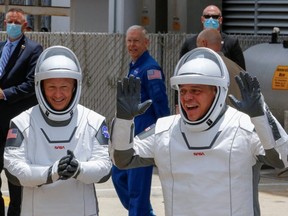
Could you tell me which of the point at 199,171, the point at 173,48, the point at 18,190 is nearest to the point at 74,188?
the point at 199,171

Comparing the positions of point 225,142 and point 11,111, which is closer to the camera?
point 225,142

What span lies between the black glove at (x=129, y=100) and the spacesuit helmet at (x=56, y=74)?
1.70 feet

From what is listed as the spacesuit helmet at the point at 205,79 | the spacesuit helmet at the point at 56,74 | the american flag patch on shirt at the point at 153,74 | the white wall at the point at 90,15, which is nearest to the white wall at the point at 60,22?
the white wall at the point at 90,15

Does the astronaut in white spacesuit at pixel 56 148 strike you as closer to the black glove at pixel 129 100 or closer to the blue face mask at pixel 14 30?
the black glove at pixel 129 100

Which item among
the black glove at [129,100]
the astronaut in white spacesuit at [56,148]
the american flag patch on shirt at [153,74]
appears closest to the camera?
the black glove at [129,100]

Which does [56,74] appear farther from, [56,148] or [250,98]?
[250,98]

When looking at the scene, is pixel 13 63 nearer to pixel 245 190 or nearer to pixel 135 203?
pixel 135 203

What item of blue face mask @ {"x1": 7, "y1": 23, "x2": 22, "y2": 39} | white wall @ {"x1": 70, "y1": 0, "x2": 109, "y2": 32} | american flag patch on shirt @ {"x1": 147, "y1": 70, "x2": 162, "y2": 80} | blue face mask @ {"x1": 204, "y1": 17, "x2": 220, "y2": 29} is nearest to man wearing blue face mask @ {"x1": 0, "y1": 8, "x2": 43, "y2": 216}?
blue face mask @ {"x1": 7, "y1": 23, "x2": 22, "y2": 39}

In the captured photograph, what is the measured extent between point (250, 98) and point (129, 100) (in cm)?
56

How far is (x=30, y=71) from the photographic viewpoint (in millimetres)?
7477

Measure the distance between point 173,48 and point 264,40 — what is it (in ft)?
4.20

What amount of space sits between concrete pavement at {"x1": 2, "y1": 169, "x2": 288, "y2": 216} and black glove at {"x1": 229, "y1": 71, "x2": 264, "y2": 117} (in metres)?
4.39

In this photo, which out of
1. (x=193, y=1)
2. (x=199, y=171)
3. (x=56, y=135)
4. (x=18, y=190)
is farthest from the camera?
Answer: (x=193, y=1)

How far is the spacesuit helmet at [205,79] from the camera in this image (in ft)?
14.3
